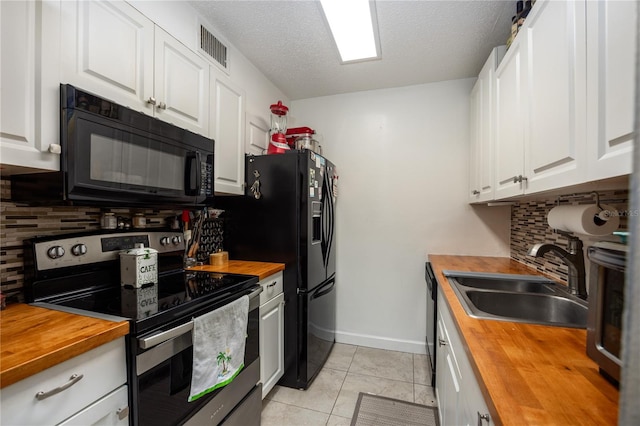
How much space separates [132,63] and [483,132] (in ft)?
6.91

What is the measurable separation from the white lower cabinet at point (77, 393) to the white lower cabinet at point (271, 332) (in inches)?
34.9

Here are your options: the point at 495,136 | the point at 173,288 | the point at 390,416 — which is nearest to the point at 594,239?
the point at 495,136

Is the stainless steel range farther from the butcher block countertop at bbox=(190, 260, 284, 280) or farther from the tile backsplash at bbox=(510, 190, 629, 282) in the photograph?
the tile backsplash at bbox=(510, 190, 629, 282)

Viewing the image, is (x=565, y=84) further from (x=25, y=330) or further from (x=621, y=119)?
(x=25, y=330)

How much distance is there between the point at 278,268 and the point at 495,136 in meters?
1.59

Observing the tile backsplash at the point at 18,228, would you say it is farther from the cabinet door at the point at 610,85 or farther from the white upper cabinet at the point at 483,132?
the white upper cabinet at the point at 483,132

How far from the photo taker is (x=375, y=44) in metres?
2.06

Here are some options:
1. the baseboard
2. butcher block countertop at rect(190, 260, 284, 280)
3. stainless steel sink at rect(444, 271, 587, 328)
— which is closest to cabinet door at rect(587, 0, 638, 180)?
stainless steel sink at rect(444, 271, 587, 328)

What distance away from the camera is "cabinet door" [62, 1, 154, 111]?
3.60 ft

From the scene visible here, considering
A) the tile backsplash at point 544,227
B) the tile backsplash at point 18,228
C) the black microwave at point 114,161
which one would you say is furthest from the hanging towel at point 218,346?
the tile backsplash at point 544,227

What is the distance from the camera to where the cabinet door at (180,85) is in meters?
1.45

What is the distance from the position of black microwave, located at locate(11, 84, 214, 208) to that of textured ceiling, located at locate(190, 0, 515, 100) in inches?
35.8

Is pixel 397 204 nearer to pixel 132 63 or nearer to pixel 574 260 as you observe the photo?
pixel 574 260

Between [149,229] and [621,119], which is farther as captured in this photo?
[149,229]
